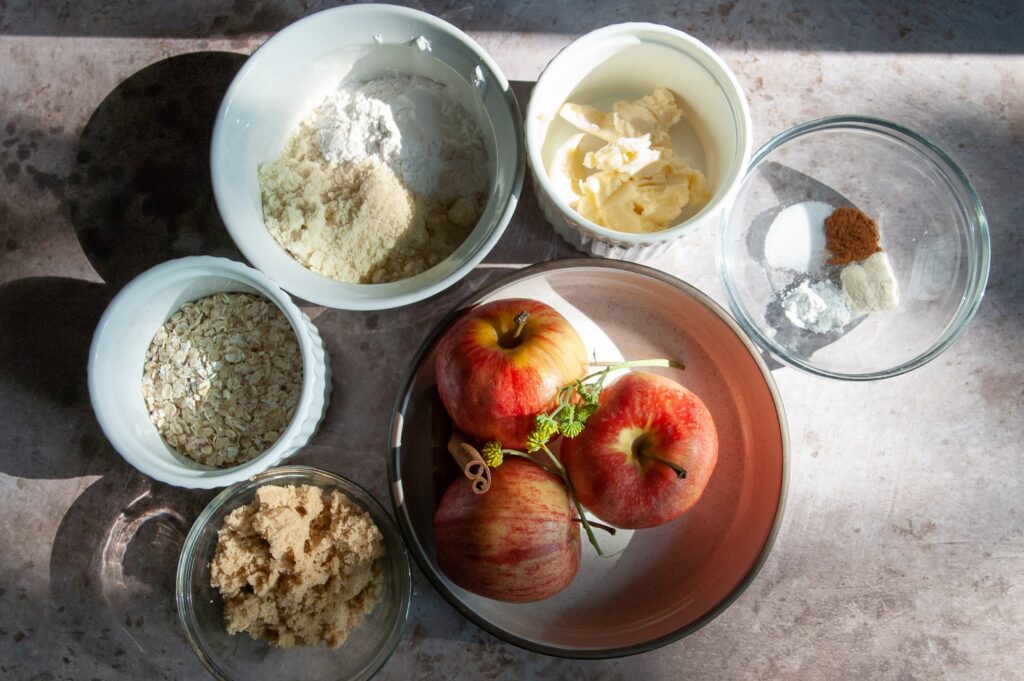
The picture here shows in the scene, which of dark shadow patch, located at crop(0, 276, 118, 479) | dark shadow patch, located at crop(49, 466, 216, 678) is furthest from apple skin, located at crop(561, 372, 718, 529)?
dark shadow patch, located at crop(0, 276, 118, 479)

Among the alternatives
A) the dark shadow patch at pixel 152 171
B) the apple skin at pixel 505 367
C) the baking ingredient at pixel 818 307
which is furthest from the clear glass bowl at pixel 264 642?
the baking ingredient at pixel 818 307

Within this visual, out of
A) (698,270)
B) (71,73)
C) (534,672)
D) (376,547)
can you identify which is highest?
(71,73)

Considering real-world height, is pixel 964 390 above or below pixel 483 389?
below

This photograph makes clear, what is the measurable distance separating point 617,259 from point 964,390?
1.59 ft

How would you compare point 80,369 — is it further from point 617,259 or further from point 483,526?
point 617,259

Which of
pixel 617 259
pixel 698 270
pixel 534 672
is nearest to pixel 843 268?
pixel 698 270

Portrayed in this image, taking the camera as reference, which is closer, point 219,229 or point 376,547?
point 376,547

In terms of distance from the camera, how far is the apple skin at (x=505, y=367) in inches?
27.8

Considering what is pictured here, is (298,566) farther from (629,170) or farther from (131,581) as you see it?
(629,170)

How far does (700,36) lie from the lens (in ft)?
3.01

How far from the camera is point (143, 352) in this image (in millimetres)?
815

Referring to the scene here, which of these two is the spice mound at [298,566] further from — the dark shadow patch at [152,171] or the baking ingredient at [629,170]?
→ the baking ingredient at [629,170]

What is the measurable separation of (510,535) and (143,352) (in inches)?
18.6

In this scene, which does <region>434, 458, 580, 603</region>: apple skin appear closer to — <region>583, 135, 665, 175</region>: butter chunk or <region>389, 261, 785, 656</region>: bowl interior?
<region>389, 261, 785, 656</region>: bowl interior
